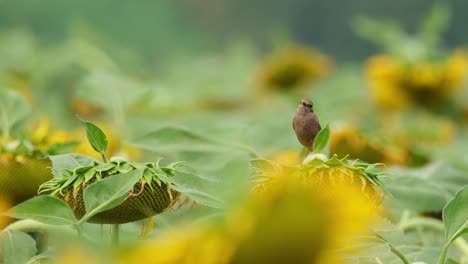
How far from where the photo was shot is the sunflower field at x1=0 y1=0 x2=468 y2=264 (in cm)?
31

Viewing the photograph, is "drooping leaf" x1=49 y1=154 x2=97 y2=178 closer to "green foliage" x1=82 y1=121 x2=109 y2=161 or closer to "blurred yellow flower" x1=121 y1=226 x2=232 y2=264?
"green foliage" x1=82 y1=121 x2=109 y2=161

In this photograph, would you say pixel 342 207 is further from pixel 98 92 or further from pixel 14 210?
pixel 98 92

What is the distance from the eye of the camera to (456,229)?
1.56ft

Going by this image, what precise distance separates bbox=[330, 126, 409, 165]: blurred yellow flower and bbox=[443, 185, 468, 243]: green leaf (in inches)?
10.8

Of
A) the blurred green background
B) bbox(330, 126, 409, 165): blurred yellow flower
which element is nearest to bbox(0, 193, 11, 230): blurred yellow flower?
bbox(330, 126, 409, 165): blurred yellow flower

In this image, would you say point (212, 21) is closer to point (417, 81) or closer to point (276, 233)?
point (417, 81)

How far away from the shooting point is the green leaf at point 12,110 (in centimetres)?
65

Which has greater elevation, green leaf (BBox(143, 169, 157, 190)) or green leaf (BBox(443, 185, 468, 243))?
green leaf (BBox(143, 169, 157, 190))

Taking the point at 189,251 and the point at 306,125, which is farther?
the point at 306,125

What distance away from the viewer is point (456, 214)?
1.57 ft

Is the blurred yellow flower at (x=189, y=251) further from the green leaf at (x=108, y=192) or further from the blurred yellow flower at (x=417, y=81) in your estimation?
the blurred yellow flower at (x=417, y=81)

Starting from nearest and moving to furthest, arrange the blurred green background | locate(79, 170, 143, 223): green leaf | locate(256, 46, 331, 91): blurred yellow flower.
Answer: locate(79, 170, 143, 223): green leaf, locate(256, 46, 331, 91): blurred yellow flower, the blurred green background

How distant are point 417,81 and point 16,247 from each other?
0.98 metres

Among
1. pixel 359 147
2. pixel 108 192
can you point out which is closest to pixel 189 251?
pixel 108 192
